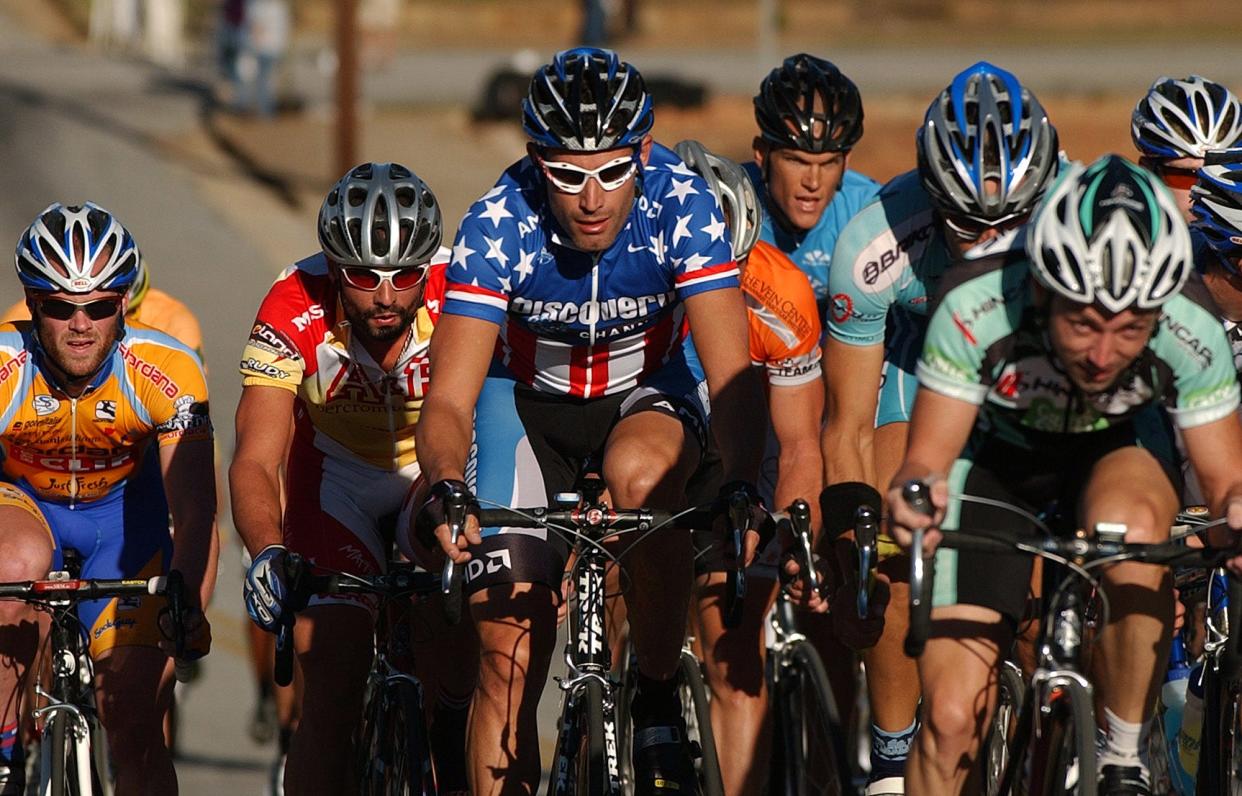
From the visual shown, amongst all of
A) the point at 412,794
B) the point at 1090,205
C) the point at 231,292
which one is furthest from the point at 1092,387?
the point at 231,292

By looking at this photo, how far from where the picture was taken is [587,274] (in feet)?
20.0

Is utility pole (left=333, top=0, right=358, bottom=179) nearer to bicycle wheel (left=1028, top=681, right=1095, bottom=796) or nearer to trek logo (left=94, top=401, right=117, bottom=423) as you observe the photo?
trek logo (left=94, top=401, right=117, bottom=423)

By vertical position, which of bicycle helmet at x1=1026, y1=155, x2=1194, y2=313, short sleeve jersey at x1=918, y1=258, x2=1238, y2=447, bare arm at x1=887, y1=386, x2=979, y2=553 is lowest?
bare arm at x1=887, y1=386, x2=979, y2=553

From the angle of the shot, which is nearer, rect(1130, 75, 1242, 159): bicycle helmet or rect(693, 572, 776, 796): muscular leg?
rect(693, 572, 776, 796): muscular leg

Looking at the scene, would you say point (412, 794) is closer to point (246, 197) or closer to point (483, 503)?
point (483, 503)

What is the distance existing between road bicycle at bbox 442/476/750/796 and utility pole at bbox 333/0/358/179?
52.4 feet

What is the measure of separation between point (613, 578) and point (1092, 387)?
2.19m

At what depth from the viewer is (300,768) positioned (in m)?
6.36

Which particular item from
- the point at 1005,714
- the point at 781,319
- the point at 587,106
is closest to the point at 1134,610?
the point at 1005,714

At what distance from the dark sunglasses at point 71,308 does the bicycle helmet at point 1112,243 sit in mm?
3134

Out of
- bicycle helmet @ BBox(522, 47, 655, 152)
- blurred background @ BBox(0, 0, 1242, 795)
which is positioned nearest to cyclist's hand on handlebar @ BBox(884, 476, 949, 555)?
bicycle helmet @ BBox(522, 47, 655, 152)

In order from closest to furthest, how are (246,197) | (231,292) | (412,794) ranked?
1. (412,794)
2. (231,292)
3. (246,197)

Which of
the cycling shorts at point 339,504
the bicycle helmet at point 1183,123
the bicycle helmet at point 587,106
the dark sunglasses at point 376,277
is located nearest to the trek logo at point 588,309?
the dark sunglasses at point 376,277

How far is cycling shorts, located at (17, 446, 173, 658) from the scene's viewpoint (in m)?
6.69
